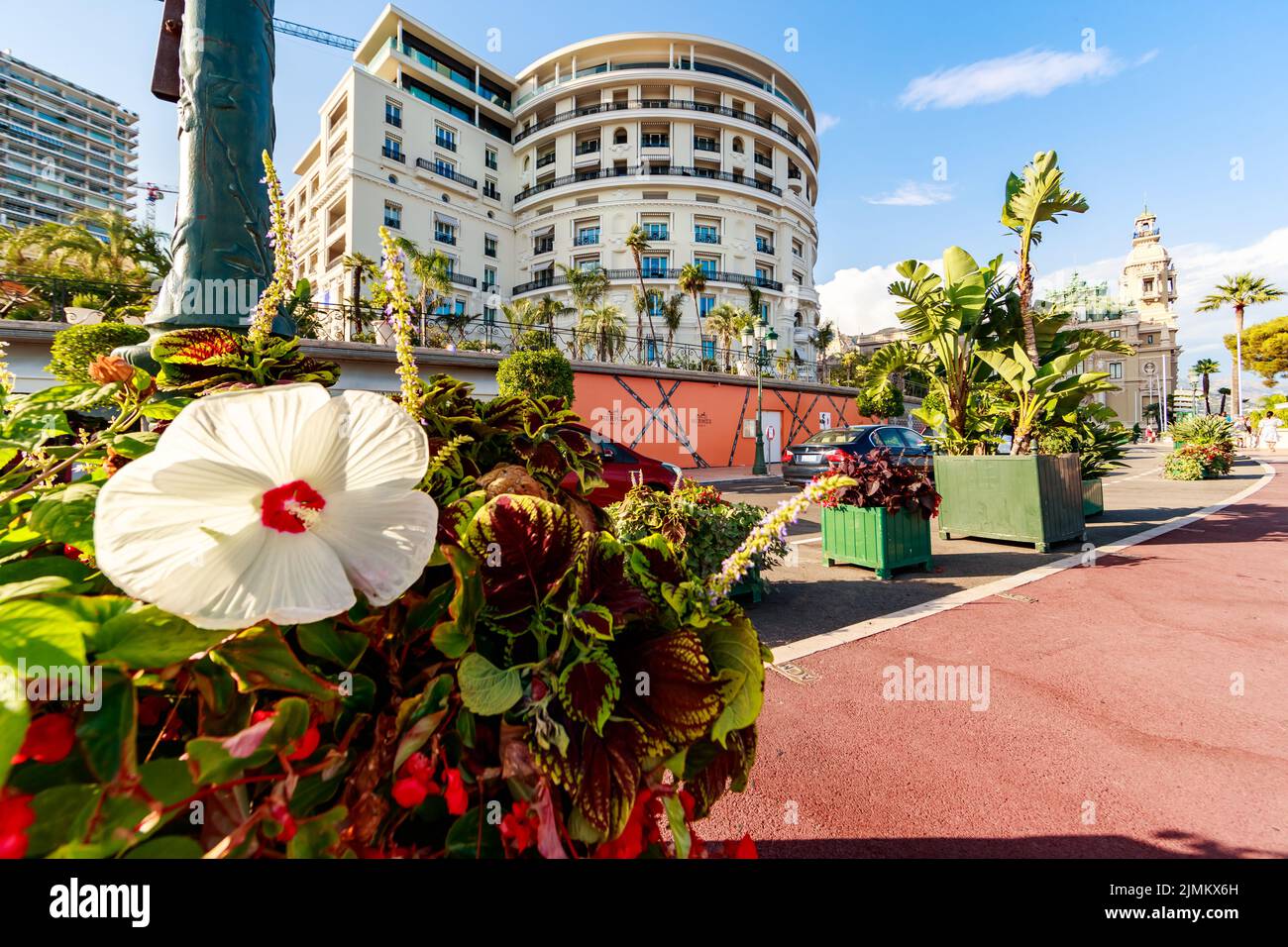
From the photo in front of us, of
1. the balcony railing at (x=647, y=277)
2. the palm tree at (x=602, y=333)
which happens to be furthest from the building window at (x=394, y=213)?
the palm tree at (x=602, y=333)

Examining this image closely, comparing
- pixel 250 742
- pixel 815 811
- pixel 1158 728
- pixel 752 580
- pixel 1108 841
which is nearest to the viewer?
pixel 250 742

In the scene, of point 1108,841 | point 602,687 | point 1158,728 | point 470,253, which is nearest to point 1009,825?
point 1108,841

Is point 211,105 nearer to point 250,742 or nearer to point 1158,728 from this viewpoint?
point 250,742

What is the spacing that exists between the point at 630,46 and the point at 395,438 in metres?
60.9

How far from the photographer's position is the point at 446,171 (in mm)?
45156

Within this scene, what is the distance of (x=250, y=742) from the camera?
18.5 inches

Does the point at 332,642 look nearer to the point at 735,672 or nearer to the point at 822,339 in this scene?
the point at 735,672

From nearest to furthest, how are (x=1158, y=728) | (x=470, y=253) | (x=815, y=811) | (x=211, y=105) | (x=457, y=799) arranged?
(x=457, y=799)
(x=211, y=105)
(x=815, y=811)
(x=1158, y=728)
(x=470, y=253)

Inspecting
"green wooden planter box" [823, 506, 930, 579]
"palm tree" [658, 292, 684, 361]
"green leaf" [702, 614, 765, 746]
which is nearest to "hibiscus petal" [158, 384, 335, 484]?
"green leaf" [702, 614, 765, 746]

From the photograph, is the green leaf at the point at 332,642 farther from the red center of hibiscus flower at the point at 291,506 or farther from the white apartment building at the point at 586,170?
the white apartment building at the point at 586,170

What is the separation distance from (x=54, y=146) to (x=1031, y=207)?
13373cm

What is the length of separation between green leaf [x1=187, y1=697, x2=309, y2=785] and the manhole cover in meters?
3.73

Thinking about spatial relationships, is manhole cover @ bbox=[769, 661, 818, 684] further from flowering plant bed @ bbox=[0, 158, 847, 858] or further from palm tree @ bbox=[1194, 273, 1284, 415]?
palm tree @ bbox=[1194, 273, 1284, 415]

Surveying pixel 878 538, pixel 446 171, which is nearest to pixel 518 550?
pixel 878 538
